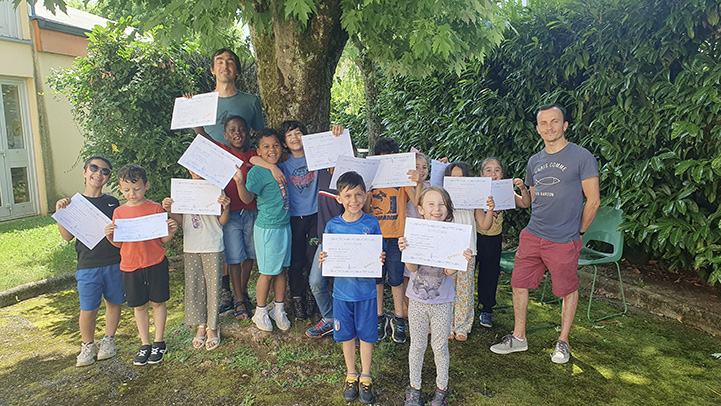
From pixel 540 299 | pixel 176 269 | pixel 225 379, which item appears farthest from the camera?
pixel 176 269

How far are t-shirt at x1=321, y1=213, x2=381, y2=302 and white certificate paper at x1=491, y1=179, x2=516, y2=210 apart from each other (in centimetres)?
125

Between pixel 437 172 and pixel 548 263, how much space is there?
116 centimetres

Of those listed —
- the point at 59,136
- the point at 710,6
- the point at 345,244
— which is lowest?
the point at 345,244

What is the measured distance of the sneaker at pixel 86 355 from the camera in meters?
3.52

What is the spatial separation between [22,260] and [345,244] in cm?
555

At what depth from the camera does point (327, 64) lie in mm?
4195

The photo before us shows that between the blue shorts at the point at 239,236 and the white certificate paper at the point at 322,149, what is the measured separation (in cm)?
87

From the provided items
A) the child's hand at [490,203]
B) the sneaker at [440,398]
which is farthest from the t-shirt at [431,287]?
the child's hand at [490,203]

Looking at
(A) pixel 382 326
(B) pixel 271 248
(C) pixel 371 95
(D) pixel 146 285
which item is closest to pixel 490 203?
(A) pixel 382 326

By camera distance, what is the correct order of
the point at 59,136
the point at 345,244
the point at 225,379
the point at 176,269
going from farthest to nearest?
the point at 59,136
the point at 176,269
the point at 225,379
the point at 345,244

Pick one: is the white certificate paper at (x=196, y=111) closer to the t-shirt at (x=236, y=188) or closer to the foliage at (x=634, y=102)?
the t-shirt at (x=236, y=188)

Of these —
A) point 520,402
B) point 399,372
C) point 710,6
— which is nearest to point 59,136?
point 399,372

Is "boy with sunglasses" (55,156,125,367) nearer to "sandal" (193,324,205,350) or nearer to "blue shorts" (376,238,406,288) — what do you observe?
"sandal" (193,324,205,350)

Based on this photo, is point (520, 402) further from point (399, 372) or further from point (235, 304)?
point (235, 304)
